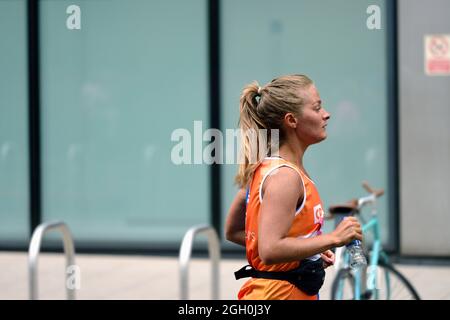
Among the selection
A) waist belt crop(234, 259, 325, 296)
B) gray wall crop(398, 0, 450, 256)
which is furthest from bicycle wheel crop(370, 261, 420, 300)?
gray wall crop(398, 0, 450, 256)

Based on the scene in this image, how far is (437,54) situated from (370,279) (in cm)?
385

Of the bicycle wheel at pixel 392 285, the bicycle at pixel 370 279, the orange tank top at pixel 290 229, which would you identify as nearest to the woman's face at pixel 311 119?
the orange tank top at pixel 290 229

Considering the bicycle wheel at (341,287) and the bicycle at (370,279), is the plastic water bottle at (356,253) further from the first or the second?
the bicycle wheel at (341,287)

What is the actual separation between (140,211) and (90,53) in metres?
1.78

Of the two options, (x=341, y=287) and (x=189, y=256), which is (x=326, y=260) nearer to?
(x=189, y=256)

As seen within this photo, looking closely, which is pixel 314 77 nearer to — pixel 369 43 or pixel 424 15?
pixel 369 43

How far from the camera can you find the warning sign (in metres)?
8.66

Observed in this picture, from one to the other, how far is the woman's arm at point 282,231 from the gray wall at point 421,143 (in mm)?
6321

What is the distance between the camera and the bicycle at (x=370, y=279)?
5371mm

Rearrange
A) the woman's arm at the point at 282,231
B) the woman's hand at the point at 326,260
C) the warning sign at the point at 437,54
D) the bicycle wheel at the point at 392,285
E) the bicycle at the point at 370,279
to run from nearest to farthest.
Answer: the woman's arm at the point at 282,231, the woman's hand at the point at 326,260, the bicycle at the point at 370,279, the bicycle wheel at the point at 392,285, the warning sign at the point at 437,54

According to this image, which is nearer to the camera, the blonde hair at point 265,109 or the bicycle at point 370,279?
the blonde hair at point 265,109

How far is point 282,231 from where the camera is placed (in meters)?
2.60

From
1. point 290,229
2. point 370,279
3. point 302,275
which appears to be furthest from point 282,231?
point 370,279
